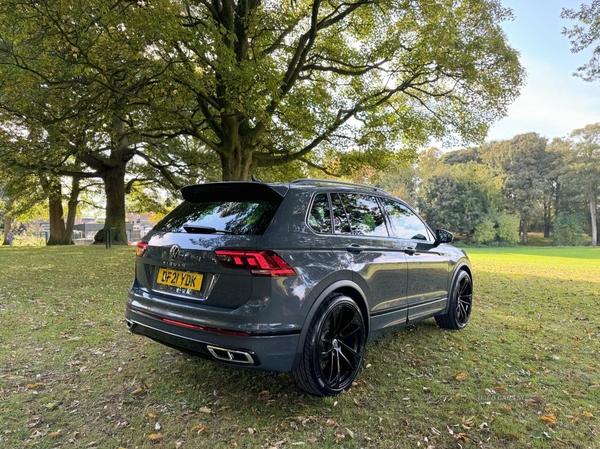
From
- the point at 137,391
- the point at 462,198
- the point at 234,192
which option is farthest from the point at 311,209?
the point at 462,198

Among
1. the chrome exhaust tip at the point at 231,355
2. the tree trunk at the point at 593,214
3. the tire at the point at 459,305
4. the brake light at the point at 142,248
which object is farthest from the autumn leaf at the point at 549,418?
the tree trunk at the point at 593,214

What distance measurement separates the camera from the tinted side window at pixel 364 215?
3.41 meters

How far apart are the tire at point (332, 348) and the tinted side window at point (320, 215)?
544mm

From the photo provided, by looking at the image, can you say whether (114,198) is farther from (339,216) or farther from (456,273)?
(339,216)

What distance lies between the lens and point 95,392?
9.91 ft

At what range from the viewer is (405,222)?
13.7 ft

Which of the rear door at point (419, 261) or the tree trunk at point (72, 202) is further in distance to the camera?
the tree trunk at point (72, 202)

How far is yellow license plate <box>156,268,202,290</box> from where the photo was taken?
2714mm

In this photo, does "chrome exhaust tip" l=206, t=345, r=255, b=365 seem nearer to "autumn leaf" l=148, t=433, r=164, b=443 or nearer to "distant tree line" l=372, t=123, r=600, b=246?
"autumn leaf" l=148, t=433, r=164, b=443

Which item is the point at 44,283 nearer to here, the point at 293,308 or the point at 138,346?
the point at 138,346

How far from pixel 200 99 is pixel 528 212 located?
48771mm

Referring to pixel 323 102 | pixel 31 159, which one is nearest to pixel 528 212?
pixel 323 102

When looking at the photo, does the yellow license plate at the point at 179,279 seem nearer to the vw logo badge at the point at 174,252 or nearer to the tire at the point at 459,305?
the vw logo badge at the point at 174,252

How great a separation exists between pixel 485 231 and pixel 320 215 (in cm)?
4547
